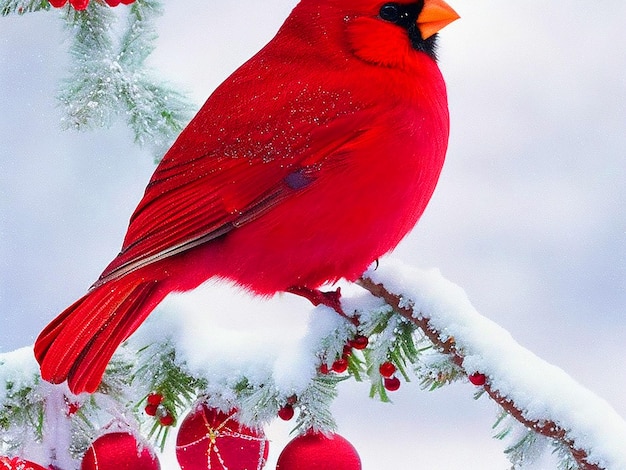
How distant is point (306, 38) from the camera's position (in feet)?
5.20

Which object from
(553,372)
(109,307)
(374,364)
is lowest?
(109,307)

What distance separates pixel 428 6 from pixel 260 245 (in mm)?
433

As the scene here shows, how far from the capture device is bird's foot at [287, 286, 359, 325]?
1.39 metres

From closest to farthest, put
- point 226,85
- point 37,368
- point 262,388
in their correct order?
point 262,388, point 37,368, point 226,85

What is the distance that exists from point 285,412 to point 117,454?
237 mm

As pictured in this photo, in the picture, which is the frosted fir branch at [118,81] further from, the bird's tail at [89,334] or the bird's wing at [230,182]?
the bird's tail at [89,334]

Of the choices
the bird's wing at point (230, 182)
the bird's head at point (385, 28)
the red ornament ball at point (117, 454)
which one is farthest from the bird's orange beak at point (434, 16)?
the red ornament ball at point (117, 454)

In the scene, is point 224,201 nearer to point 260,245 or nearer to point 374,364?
point 260,245

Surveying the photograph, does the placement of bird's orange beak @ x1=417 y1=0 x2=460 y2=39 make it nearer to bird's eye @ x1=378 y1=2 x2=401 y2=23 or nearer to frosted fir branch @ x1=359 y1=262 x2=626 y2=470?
bird's eye @ x1=378 y1=2 x2=401 y2=23

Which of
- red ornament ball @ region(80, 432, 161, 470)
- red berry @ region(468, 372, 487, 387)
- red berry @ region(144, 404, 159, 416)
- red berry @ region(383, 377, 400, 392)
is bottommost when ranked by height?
red ornament ball @ region(80, 432, 161, 470)

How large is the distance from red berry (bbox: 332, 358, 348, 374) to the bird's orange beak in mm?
517

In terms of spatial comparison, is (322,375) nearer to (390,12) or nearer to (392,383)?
(392,383)

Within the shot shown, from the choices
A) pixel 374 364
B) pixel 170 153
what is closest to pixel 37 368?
pixel 170 153

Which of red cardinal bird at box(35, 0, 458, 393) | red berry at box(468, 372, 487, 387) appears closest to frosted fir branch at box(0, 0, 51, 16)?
red cardinal bird at box(35, 0, 458, 393)
